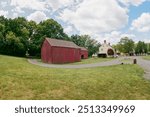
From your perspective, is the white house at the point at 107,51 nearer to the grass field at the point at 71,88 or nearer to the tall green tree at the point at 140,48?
the tall green tree at the point at 140,48

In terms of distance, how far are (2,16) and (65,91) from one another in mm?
68184

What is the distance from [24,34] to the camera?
234ft

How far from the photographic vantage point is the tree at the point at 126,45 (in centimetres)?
13612

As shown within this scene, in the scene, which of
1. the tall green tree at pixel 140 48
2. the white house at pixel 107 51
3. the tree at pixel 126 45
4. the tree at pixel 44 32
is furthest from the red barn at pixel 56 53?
the tall green tree at pixel 140 48

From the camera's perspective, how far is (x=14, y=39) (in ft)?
216

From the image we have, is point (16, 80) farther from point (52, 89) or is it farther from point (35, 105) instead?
point (35, 105)

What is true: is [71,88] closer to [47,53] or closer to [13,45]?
[47,53]

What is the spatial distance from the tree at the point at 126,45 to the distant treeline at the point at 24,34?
215 ft

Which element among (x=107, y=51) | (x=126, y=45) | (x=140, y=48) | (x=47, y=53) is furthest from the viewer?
(x=140, y=48)

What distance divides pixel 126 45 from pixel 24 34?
82.8m

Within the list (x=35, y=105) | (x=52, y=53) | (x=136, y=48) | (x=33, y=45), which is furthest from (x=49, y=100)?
(x=136, y=48)

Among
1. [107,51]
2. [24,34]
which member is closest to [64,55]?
[24,34]

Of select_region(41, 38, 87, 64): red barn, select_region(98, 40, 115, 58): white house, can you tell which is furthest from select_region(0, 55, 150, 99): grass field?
select_region(98, 40, 115, 58): white house

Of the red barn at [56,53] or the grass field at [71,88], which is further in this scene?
the red barn at [56,53]
